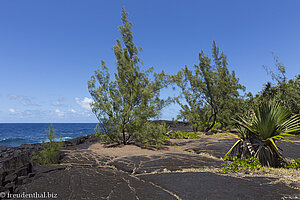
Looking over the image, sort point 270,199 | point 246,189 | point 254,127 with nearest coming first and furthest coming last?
1. point 270,199
2. point 246,189
3. point 254,127

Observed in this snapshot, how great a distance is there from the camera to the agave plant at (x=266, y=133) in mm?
5098

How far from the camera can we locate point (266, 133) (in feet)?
→ 17.2

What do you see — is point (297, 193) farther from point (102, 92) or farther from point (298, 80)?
point (298, 80)

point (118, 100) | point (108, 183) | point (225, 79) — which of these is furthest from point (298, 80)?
point (108, 183)

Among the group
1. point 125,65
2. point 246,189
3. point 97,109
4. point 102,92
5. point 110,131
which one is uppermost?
point 125,65

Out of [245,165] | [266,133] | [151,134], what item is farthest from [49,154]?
[266,133]

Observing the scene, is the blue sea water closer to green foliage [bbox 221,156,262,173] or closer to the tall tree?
green foliage [bbox 221,156,262,173]

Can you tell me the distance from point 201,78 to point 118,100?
474 inches

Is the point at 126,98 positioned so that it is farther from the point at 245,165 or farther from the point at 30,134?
the point at 30,134

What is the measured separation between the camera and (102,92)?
10.3 m

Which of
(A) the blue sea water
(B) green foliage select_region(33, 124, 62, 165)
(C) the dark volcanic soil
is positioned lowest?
(A) the blue sea water

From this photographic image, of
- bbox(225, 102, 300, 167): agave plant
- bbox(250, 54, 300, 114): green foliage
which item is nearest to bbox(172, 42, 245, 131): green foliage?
bbox(250, 54, 300, 114): green foliage

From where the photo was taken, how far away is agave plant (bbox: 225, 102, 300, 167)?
5098 millimetres

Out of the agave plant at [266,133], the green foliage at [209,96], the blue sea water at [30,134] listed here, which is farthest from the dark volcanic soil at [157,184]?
the green foliage at [209,96]
